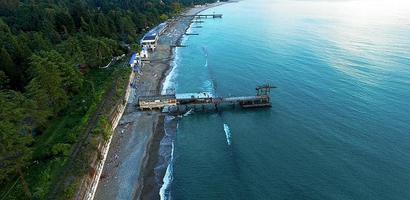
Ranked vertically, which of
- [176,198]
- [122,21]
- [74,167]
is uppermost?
[122,21]

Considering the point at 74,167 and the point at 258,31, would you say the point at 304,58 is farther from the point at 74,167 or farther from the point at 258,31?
the point at 74,167

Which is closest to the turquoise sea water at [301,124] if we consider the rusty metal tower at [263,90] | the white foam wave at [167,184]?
the white foam wave at [167,184]

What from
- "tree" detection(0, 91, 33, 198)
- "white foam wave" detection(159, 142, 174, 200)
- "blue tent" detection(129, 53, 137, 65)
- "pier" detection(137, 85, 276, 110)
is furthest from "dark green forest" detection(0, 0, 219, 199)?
"white foam wave" detection(159, 142, 174, 200)

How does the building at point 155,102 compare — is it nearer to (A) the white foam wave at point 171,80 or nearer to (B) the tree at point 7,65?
(A) the white foam wave at point 171,80

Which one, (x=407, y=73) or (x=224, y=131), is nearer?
(x=224, y=131)

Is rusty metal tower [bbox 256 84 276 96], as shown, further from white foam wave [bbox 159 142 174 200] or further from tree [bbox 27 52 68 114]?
tree [bbox 27 52 68 114]

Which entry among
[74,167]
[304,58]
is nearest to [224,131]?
[74,167]

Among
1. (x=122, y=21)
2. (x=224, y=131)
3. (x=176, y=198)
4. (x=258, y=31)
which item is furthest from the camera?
(x=258, y=31)

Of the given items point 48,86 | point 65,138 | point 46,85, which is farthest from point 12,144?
point 48,86
